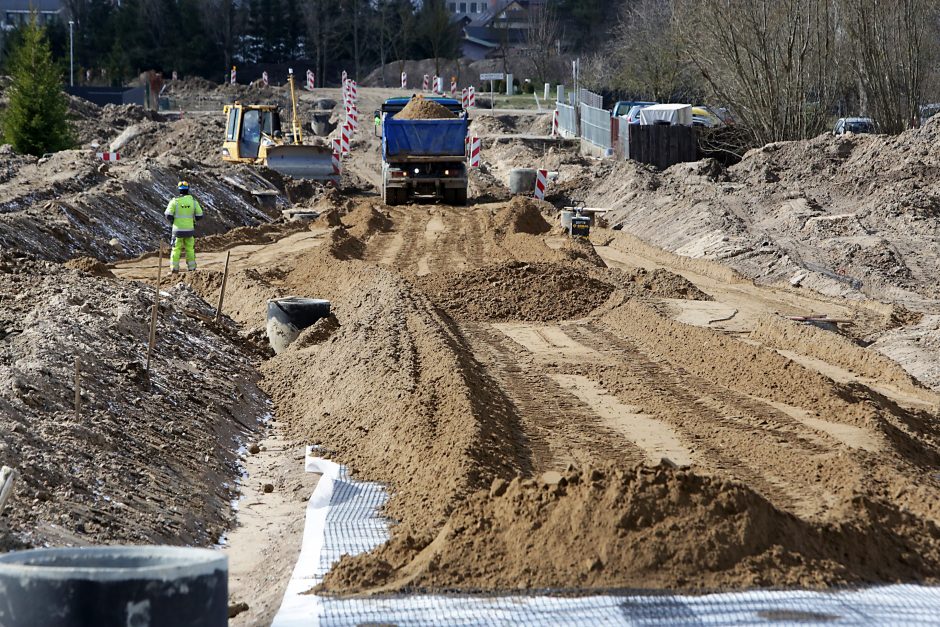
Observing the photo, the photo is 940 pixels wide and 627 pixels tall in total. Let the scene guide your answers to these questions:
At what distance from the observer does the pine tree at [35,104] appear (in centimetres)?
3078

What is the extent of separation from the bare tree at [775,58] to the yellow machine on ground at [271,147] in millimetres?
11175

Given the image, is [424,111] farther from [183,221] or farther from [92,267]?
[92,267]

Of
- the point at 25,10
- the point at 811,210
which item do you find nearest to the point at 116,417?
the point at 811,210

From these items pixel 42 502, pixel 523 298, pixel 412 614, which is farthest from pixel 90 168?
pixel 412 614

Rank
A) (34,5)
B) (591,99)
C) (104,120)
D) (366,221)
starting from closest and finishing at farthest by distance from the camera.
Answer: (366,221), (591,99), (104,120), (34,5)

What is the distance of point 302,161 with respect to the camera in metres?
29.8

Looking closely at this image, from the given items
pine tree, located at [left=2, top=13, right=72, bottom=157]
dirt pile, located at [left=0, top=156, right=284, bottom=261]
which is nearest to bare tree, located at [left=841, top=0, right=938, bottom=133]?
dirt pile, located at [left=0, top=156, right=284, bottom=261]

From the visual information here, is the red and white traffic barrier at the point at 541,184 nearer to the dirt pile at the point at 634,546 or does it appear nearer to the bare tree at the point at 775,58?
the bare tree at the point at 775,58

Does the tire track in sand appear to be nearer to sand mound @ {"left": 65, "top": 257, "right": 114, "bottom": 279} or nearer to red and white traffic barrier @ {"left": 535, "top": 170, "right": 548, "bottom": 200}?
sand mound @ {"left": 65, "top": 257, "right": 114, "bottom": 279}

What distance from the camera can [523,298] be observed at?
599 inches

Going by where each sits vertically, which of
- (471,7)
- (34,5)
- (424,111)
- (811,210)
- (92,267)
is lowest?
(92,267)

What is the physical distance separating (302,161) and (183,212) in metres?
12.6

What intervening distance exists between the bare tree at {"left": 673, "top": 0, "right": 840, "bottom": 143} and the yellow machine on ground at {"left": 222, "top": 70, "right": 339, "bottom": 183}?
1118 cm

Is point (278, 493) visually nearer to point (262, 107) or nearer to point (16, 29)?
point (262, 107)
